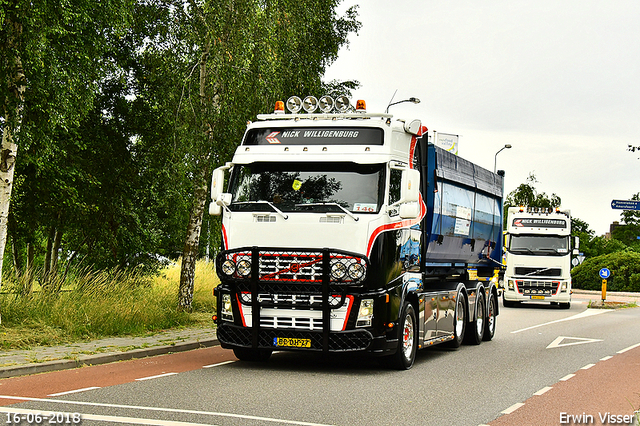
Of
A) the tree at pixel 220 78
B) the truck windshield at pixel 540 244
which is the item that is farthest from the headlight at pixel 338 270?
the truck windshield at pixel 540 244

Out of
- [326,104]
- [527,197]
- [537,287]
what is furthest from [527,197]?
[326,104]

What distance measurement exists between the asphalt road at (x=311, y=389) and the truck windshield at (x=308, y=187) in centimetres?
241

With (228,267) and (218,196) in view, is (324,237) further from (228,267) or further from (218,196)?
(218,196)

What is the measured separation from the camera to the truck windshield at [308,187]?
11.2 meters

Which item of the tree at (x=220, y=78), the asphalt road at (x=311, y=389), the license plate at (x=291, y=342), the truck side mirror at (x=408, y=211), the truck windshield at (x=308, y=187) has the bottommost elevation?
the asphalt road at (x=311, y=389)

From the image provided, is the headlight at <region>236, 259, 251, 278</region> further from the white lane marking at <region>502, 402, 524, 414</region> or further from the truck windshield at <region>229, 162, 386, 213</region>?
the white lane marking at <region>502, 402, 524, 414</region>

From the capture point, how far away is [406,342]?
12.1 m

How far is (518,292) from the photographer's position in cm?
3158

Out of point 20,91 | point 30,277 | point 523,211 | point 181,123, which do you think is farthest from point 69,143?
point 523,211

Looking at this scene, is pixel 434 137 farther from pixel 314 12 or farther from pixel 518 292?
pixel 518 292

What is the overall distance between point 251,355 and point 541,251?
20.7m

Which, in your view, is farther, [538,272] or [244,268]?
[538,272]

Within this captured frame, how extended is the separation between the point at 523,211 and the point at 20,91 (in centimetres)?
2244

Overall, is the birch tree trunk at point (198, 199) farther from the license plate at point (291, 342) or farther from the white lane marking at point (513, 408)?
the white lane marking at point (513, 408)
